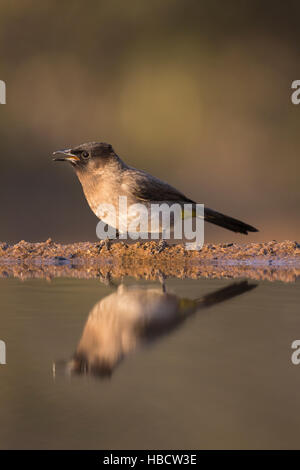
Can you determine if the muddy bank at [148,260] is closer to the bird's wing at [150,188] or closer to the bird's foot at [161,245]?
the bird's foot at [161,245]

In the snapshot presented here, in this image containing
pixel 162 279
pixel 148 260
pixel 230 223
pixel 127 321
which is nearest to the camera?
pixel 127 321

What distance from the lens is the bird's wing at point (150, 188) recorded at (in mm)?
8750

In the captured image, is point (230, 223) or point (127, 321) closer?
point (127, 321)

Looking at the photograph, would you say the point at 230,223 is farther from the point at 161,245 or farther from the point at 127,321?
the point at 127,321

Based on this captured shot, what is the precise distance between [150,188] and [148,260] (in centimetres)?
110

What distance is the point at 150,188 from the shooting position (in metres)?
8.92

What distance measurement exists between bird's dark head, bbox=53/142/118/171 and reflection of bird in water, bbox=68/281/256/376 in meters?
3.16

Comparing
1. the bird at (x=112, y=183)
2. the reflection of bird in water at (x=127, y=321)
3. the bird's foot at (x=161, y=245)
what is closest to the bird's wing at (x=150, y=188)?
the bird at (x=112, y=183)

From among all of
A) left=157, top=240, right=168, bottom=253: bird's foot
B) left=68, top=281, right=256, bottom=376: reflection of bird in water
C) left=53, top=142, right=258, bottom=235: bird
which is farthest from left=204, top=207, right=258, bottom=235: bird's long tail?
left=68, top=281, right=256, bottom=376: reflection of bird in water

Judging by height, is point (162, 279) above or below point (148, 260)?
below

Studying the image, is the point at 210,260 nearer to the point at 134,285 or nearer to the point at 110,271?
the point at 110,271

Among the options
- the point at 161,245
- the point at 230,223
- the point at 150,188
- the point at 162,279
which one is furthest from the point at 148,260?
the point at 162,279

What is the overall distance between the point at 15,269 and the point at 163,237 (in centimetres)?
220

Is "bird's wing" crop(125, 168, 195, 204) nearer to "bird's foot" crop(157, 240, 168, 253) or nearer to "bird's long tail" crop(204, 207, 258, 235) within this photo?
"bird's long tail" crop(204, 207, 258, 235)
